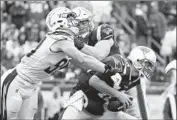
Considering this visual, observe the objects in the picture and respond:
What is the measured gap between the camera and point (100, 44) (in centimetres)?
607

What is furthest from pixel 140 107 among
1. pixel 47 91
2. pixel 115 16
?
pixel 115 16

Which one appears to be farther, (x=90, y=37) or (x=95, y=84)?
(x=90, y=37)

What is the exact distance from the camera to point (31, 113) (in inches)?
241

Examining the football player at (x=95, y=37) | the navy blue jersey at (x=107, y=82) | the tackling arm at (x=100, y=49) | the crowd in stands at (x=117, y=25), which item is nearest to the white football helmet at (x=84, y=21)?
the football player at (x=95, y=37)

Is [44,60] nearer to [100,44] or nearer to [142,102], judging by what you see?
[100,44]

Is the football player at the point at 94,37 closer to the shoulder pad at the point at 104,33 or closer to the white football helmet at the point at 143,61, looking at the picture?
the shoulder pad at the point at 104,33

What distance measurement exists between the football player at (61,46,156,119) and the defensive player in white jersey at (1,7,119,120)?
15 centimetres

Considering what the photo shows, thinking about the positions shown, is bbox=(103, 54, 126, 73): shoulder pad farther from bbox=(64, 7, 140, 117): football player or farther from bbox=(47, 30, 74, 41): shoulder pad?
bbox=(47, 30, 74, 41): shoulder pad

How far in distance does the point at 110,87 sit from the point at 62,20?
85cm

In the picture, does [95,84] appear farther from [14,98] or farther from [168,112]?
[168,112]

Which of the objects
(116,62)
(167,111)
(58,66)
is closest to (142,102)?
(167,111)

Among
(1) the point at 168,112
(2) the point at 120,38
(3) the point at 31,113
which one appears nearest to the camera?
(3) the point at 31,113

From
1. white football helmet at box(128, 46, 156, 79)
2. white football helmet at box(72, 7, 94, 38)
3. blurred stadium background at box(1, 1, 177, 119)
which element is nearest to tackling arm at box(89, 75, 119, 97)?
white football helmet at box(128, 46, 156, 79)

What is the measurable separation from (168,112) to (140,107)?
88 cm
